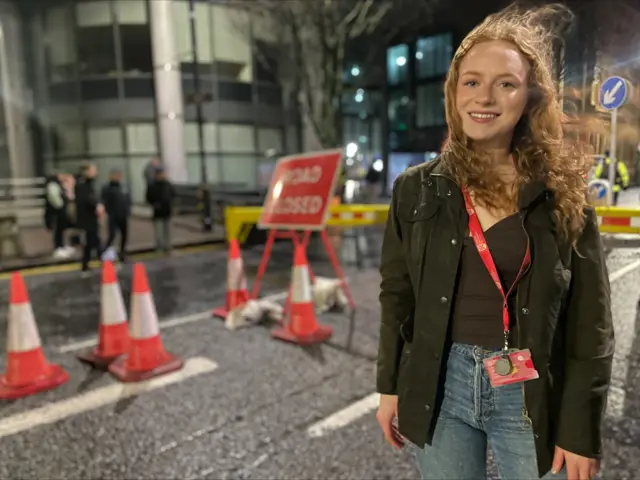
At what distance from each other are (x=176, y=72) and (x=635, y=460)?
20.2 meters

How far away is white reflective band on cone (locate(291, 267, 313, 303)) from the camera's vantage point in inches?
204

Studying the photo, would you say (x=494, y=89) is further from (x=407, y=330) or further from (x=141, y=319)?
(x=141, y=319)

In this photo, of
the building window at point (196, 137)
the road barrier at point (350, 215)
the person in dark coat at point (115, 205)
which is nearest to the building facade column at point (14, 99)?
the building window at point (196, 137)

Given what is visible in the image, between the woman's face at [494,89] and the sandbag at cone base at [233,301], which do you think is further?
the sandbag at cone base at [233,301]

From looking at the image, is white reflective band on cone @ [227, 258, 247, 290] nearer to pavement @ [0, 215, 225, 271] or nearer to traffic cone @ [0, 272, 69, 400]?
traffic cone @ [0, 272, 69, 400]

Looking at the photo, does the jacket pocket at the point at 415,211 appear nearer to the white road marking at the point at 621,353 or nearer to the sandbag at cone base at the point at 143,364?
the white road marking at the point at 621,353

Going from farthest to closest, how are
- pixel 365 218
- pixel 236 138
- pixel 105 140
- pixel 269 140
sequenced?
pixel 269 140 → pixel 236 138 → pixel 105 140 → pixel 365 218

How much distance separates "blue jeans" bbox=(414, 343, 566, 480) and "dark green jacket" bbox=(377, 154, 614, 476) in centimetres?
4

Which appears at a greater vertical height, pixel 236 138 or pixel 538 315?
pixel 236 138

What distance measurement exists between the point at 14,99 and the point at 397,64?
1326 cm

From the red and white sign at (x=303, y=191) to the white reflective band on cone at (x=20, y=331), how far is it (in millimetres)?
2577

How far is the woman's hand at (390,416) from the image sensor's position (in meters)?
1.83

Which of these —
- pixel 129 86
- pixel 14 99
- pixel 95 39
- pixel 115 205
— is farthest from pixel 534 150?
pixel 129 86

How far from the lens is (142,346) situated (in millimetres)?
4418
